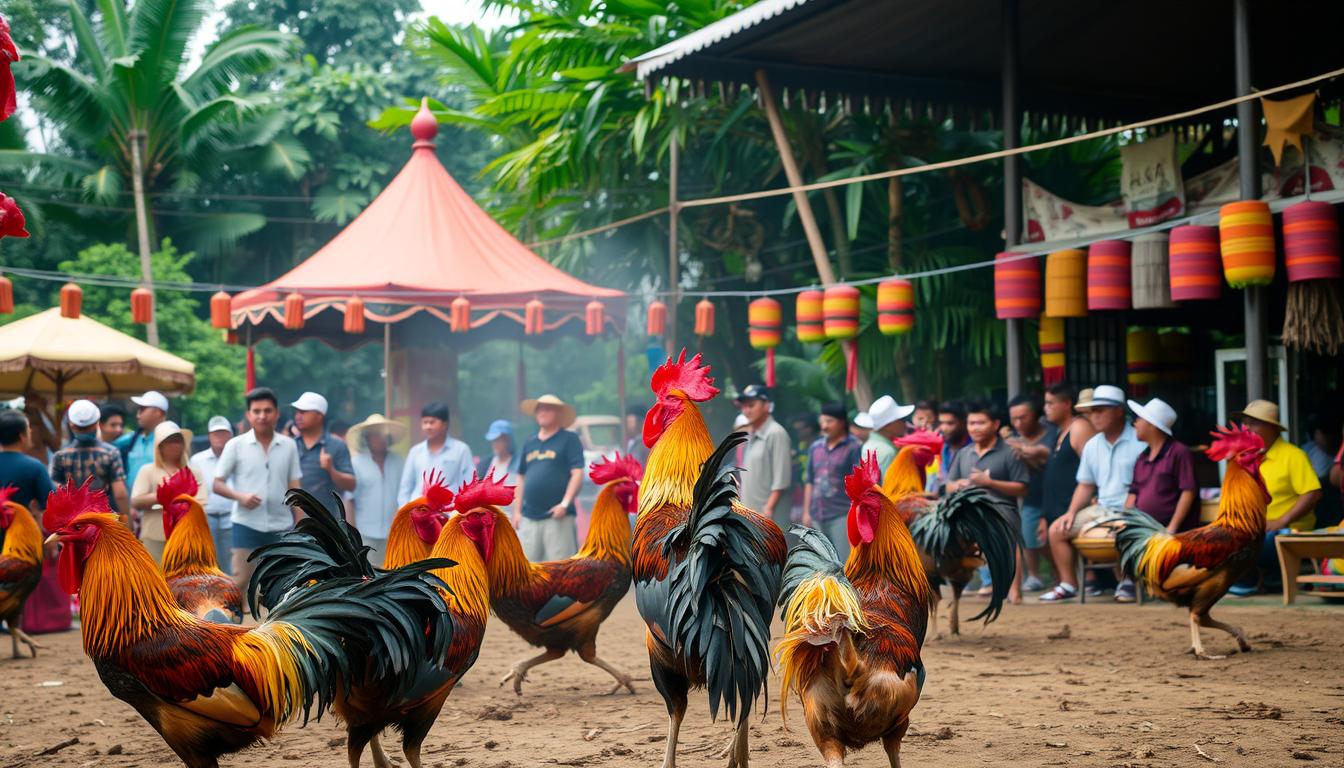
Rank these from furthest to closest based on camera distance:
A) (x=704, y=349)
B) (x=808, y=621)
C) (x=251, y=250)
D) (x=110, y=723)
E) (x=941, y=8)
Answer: (x=251, y=250) < (x=704, y=349) < (x=941, y=8) < (x=110, y=723) < (x=808, y=621)

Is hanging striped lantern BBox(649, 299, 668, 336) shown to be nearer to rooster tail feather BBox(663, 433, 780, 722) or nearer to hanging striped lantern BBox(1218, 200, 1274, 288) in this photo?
hanging striped lantern BBox(1218, 200, 1274, 288)

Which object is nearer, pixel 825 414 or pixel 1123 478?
pixel 1123 478

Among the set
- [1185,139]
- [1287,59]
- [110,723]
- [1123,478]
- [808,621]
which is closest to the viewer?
[808,621]

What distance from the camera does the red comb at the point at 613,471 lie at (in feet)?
25.5

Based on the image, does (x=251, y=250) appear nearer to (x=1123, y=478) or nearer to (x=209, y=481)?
(x=209, y=481)

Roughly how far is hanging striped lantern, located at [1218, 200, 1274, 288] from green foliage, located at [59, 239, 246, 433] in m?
20.1

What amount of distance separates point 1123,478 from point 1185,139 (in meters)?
7.05

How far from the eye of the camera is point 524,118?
744 inches

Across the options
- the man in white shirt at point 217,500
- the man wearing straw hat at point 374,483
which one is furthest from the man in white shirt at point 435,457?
the man in white shirt at point 217,500

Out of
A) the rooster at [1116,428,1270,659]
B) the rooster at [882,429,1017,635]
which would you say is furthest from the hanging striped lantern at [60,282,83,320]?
the rooster at [1116,428,1270,659]

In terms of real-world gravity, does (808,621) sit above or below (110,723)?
above

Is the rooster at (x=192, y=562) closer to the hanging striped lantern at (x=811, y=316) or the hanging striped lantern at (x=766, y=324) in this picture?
the hanging striped lantern at (x=811, y=316)

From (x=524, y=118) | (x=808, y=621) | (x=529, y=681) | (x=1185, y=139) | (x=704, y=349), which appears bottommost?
(x=529, y=681)

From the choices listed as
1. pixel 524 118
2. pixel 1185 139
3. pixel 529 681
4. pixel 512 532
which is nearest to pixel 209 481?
pixel 529 681
